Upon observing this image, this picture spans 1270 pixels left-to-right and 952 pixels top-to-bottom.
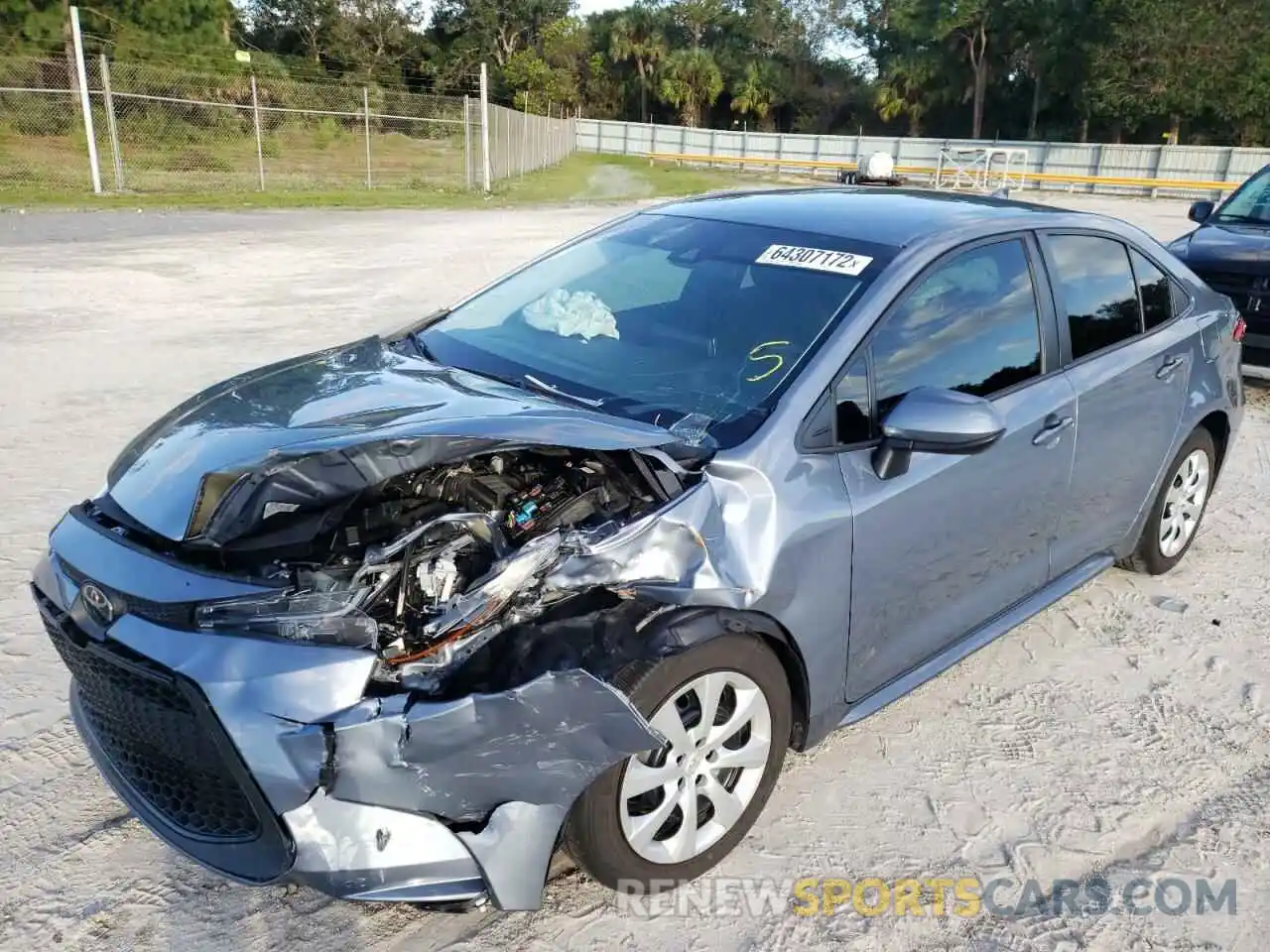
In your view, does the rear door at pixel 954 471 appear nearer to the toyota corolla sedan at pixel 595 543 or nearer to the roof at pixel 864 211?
the toyota corolla sedan at pixel 595 543

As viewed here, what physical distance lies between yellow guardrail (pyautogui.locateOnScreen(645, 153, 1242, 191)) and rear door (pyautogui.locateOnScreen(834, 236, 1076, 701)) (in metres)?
29.7

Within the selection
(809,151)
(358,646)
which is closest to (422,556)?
(358,646)

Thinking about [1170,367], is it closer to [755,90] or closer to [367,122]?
[367,122]

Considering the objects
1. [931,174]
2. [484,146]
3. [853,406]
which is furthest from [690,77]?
[853,406]

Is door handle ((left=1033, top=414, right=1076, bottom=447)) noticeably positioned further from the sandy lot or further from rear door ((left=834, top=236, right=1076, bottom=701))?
the sandy lot

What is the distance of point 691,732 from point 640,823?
255 millimetres

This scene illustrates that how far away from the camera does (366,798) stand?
215 centimetres

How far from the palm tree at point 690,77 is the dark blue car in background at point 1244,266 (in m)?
59.5

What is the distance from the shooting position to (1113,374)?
3852mm

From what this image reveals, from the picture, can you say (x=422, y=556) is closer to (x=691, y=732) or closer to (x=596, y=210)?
(x=691, y=732)

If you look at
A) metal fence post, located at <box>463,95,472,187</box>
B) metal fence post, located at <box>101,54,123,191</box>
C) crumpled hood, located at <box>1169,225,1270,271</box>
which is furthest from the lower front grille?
metal fence post, located at <box>463,95,472,187</box>

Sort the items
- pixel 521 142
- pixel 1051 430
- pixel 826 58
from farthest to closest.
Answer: pixel 826 58 < pixel 521 142 < pixel 1051 430

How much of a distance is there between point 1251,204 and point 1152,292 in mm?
5657

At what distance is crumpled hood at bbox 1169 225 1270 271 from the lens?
7.62 meters
